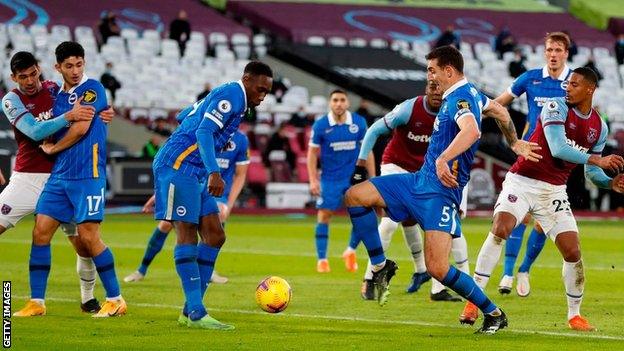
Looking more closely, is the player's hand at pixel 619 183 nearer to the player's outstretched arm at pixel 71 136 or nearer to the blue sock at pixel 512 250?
the blue sock at pixel 512 250

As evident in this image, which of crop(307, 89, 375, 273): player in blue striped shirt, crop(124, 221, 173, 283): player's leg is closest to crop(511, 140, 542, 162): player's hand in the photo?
crop(124, 221, 173, 283): player's leg

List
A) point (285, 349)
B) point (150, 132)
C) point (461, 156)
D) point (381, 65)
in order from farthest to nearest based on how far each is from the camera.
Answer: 1. point (381, 65)
2. point (150, 132)
3. point (461, 156)
4. point (285, 349)

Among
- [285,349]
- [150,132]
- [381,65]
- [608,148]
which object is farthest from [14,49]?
[285,349]

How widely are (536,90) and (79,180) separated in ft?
17.1

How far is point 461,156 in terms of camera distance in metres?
10.8

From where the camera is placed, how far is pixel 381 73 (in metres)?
37.7

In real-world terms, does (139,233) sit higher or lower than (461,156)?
lower

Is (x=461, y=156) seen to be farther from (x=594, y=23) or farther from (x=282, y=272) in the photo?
(x=594, y=23)

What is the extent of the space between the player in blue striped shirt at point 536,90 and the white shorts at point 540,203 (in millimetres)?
2260

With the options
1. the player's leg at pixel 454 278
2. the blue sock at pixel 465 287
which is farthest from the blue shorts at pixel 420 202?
the blue sock at pixel 465 287

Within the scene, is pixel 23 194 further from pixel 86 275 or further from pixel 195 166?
pixel 195 166

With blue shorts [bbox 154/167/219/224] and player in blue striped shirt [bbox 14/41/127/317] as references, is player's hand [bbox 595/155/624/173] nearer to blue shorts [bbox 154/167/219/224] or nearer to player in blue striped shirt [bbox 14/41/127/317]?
blue shorts [bbox 154/167/219/224]

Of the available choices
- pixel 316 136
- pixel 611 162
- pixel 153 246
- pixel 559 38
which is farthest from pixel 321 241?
pixel 611 162

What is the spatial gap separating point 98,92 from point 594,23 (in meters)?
39.7
